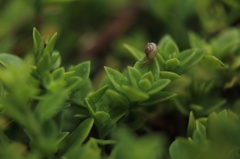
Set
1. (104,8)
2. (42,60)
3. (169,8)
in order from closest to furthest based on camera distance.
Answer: (42,60) < (169,8) < (104,8)

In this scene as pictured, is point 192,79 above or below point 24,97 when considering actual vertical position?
below

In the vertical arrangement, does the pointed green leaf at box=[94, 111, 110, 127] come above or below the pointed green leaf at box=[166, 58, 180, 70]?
below

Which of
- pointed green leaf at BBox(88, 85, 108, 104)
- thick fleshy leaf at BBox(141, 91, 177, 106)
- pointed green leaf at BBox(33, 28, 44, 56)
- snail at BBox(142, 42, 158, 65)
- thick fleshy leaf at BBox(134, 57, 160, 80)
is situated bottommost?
thick fleshy leaf at BBox(141, 91, 177, 106)

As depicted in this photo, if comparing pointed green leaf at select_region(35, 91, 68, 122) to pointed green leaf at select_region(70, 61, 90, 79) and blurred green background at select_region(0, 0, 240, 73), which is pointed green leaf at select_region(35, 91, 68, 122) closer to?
pointed green leaf at select_region(70, 61, 90, 79)

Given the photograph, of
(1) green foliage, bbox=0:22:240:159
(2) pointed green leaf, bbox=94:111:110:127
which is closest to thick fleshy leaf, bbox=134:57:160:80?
(1) green foliage, bbox=0:22:240:159

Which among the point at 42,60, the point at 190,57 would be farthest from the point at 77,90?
the point at 190,57

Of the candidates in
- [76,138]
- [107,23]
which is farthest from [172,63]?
[107,23]

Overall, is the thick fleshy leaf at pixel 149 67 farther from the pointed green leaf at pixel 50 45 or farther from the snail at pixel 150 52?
the pointed green leaf at pixel 50 45

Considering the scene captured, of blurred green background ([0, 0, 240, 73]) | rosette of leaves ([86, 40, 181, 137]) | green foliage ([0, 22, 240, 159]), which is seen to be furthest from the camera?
blurred green background ([0, 0, 240, 73])

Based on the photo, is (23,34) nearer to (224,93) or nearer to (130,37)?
(130,37)
